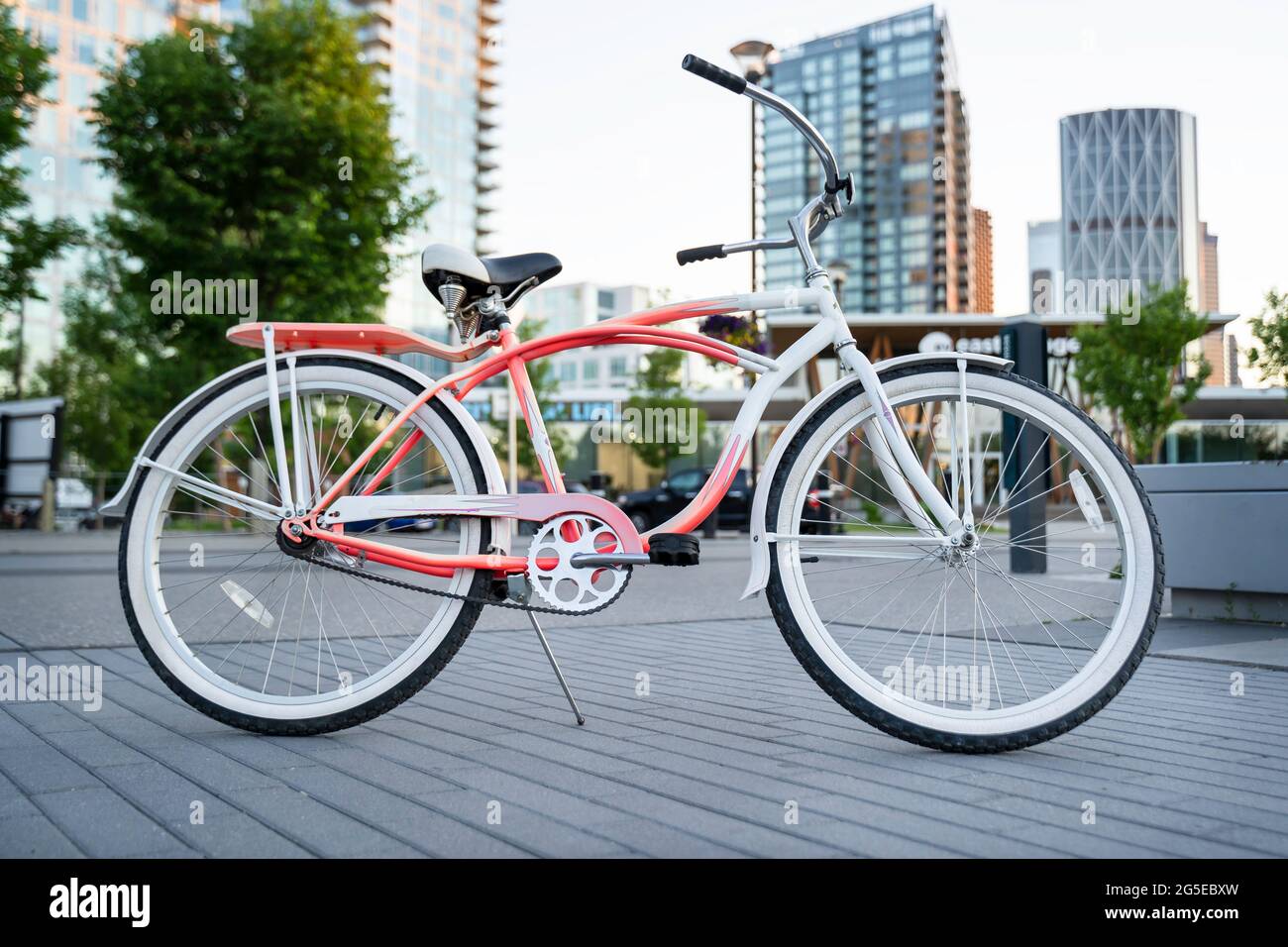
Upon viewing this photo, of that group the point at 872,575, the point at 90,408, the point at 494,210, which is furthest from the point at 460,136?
the point at 872,575

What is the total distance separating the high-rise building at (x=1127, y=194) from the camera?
133 meters

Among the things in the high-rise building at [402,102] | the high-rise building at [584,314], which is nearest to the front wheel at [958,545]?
the high-rise building at [402,102]

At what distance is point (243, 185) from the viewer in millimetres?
23188

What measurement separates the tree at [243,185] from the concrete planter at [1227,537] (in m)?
16.7

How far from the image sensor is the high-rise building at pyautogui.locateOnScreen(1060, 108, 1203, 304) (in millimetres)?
132875

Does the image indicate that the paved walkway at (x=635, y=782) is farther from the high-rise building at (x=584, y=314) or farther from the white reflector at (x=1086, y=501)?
the high-rise building at (x=584, y=314)

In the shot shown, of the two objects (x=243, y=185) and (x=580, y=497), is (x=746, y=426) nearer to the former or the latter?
(x=580, y=497)

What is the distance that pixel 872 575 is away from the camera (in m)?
10.6

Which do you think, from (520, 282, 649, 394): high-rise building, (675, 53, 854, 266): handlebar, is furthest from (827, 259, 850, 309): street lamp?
(520, 282, 649, 394): high-rise building

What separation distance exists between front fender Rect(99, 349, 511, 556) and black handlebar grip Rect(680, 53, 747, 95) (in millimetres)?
1217

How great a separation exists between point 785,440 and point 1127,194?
145m

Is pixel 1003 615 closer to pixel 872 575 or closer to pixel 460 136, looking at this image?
pixel 872 575

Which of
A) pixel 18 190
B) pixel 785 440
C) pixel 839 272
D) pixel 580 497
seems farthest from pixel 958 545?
pixel 18 190

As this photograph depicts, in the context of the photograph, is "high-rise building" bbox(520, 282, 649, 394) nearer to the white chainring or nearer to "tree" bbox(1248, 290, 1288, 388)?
"tree" bbox(1248, 290, 1288, 388)
